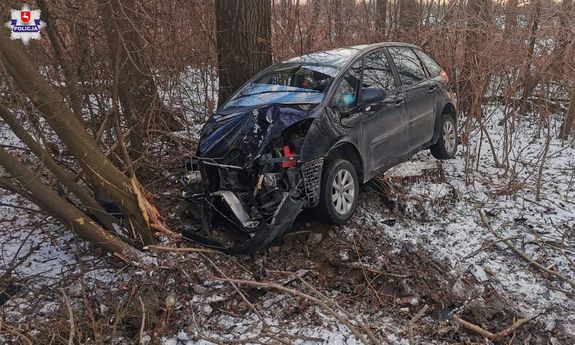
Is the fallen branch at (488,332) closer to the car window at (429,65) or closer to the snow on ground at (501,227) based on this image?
the snow on ground at (501,227)

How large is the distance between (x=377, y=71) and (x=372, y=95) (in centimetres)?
67

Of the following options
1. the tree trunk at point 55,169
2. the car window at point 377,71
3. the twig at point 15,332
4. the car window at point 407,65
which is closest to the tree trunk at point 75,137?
the tree trunk at point 55,169

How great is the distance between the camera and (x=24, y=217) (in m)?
4.98

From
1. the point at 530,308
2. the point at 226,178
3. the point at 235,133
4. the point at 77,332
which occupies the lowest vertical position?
the point at 530,308

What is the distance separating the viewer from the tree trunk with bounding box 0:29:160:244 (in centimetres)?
340

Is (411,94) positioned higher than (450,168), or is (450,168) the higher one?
(411,94)

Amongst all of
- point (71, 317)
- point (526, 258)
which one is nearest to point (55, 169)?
point (71, 317)

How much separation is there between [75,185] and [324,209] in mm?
2399

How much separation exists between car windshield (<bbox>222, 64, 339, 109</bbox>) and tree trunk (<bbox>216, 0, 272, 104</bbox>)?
1.11 m

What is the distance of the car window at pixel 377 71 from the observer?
16.9 feet

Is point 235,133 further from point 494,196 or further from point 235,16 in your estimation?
point 494,196

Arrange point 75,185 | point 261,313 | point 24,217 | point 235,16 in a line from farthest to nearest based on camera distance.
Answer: point 235,16, point 24,217, point 75,185, point 261,313

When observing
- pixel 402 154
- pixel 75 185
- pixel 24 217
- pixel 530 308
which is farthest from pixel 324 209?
pixel 24 217

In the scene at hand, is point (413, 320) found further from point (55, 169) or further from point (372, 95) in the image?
point (55, 169)
